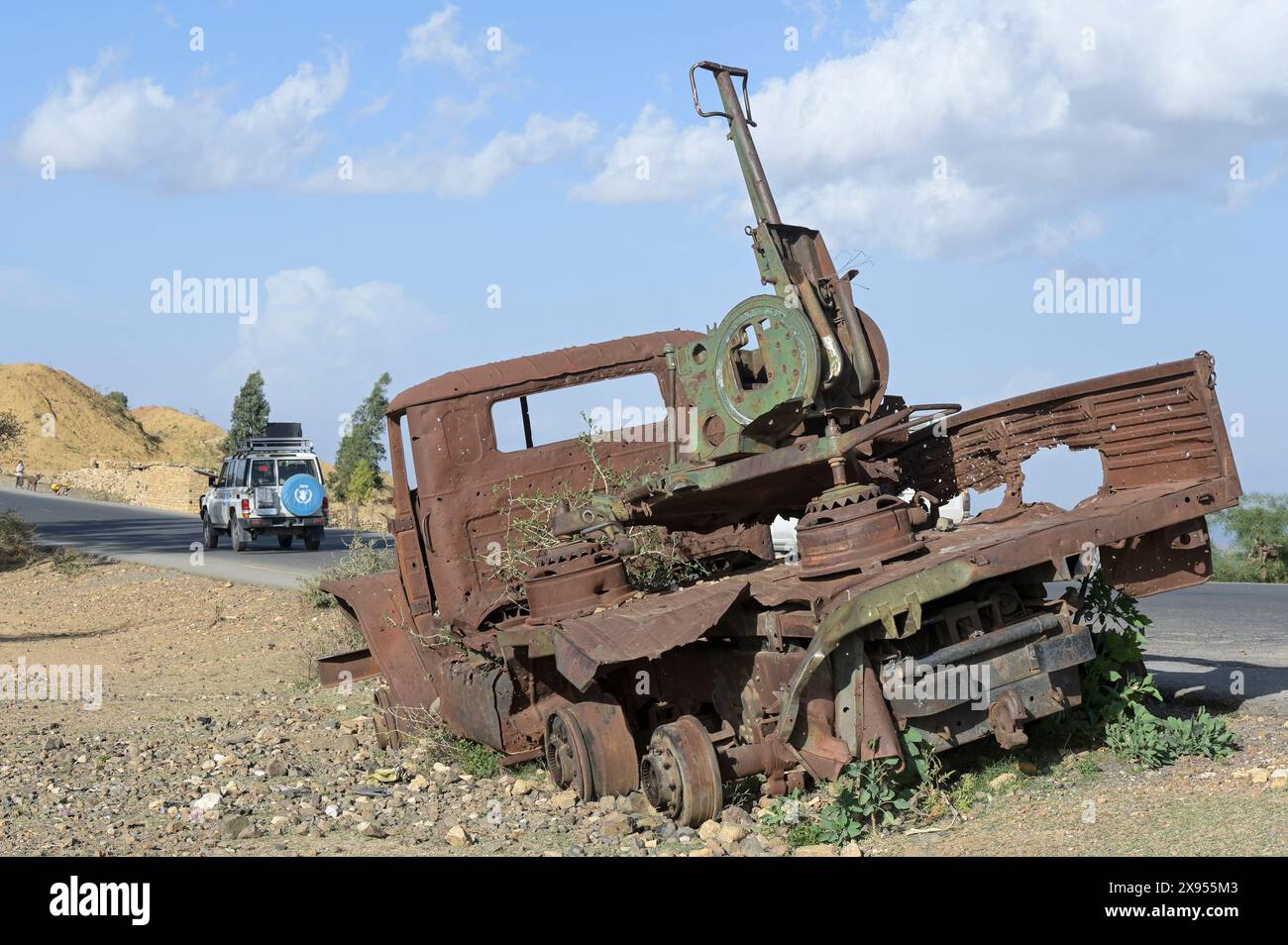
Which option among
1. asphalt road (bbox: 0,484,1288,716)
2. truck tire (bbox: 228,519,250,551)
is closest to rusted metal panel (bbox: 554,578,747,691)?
asphalt road (bbox: 0,484,1288,716)

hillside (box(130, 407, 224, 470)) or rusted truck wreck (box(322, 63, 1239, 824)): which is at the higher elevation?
hillside (box(130, 407, 224, 470))

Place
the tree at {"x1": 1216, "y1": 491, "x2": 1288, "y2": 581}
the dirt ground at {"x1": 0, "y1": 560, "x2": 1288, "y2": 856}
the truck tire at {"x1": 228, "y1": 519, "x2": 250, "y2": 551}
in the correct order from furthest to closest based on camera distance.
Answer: the truck tire at {"x1": 228, "y1": 519, "x2": 250, "y2": 551}
the tree at {"x1": 1216, "y1": 491, "x2": 1288, "y2": 581}
the dirt ground at {"x1": 0, "y1": 560, "x2": 1288, "y2": 856}

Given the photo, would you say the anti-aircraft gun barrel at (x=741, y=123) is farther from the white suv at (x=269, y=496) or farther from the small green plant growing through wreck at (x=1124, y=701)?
the white suv at (x=269, y=496)

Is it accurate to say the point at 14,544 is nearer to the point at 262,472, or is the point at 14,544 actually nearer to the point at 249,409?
the point at 262,472

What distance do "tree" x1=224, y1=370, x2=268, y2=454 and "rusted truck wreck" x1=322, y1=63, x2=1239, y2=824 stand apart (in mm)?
50881

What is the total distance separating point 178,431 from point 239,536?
6535 centimetres

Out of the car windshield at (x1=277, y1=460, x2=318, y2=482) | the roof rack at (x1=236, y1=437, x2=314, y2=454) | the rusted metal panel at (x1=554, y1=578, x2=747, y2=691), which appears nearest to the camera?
the rusted metal panel at (x1=554, y1=578, x2=747, y2=691)

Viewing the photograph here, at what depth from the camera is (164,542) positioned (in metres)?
29.9

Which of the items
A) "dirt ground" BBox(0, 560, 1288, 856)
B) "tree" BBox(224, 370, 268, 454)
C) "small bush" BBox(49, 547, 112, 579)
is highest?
"tree" BBox(224, 370, 268, 454)

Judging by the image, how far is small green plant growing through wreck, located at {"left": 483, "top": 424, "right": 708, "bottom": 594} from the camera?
8.16 meters

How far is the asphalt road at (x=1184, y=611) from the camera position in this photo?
28.9 feet

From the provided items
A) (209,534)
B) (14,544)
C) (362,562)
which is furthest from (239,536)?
(362,562)

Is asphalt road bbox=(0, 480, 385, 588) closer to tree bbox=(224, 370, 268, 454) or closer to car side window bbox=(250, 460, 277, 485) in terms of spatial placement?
car side window bbox=(250, 460, 277, 485)

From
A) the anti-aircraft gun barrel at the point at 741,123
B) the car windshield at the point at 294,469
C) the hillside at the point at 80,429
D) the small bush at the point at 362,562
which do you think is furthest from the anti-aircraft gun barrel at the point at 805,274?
the hillside at the point at 80,429
